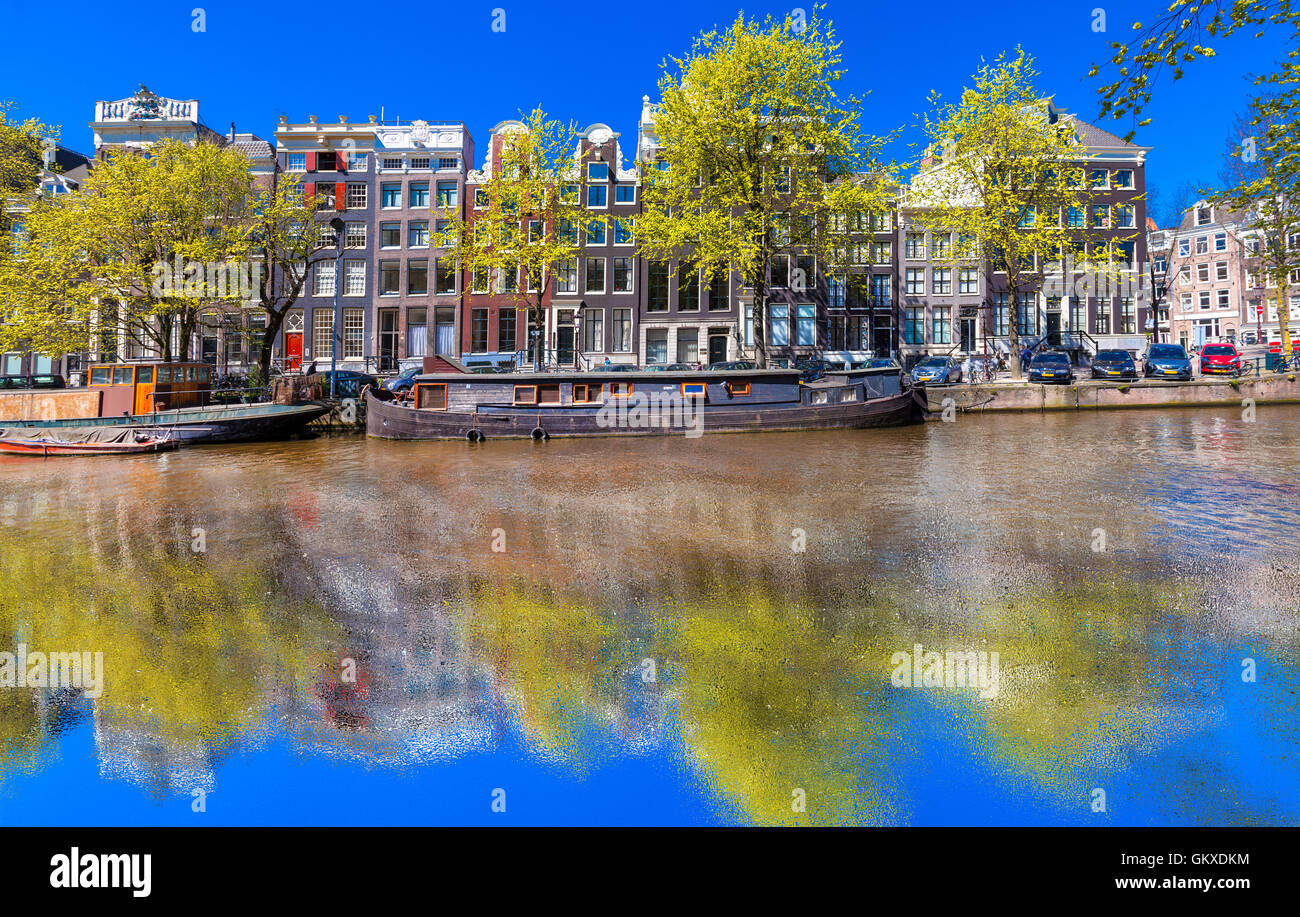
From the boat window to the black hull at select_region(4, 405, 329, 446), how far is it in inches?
160

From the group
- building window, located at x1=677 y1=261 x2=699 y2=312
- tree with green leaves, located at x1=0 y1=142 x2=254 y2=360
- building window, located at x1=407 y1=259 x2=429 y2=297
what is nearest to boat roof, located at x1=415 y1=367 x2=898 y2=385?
tree with green leaves, located at x1=0 y1=142 x2=254 y2=360

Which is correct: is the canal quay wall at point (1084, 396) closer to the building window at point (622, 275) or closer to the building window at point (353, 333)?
the building window at point (622, 275)

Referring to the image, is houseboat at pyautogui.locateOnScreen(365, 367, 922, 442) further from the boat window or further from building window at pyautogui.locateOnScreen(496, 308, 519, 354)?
building window at pyautogui.locateOnScreen(496, 308, 519, 354)

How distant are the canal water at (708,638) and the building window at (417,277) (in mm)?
33193

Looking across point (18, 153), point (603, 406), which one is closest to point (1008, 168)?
point (603, 406)

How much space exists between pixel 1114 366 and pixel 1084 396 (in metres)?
5.47

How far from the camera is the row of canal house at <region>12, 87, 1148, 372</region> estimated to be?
45375mm

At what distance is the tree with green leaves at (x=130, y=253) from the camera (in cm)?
3038

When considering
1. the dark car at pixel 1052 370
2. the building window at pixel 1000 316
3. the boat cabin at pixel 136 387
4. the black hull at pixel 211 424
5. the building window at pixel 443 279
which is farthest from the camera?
the building window at pixel 1000 316

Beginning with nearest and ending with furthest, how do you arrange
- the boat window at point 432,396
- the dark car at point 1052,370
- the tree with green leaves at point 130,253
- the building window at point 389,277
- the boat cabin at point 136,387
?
the boat cabin at point 136,387
the boat window at point 432,396
the tree with green leaves at point 130,253
the dark car at point 1052,370
the building window at point 389,277

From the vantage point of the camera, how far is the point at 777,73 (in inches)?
1328

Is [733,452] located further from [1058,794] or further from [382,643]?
[1058,794]

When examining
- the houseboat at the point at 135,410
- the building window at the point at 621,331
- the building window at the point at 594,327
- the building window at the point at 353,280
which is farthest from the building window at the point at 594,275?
the houseboat at the point at 135,410

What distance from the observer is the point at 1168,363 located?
35125 millimetres
